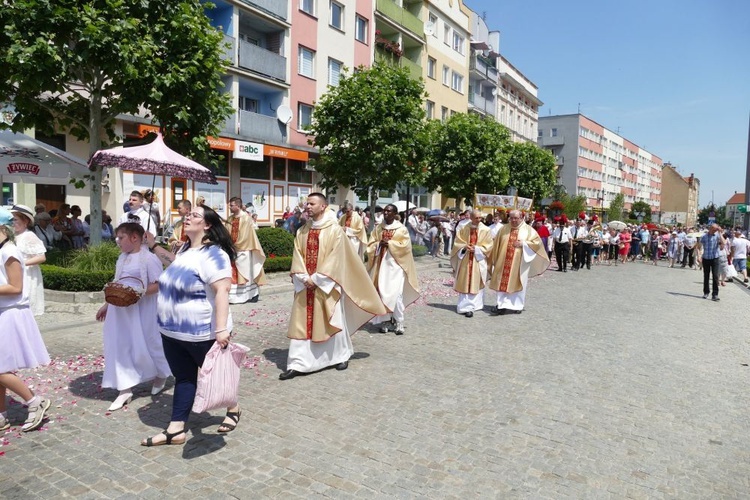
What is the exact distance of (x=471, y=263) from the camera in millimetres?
10742

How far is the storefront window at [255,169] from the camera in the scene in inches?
962

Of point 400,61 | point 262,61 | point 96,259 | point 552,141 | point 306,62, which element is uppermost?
point 552,141

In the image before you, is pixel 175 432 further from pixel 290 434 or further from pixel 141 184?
pixel 141 184

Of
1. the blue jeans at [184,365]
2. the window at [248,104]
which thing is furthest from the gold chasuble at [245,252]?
the window at [248,104]

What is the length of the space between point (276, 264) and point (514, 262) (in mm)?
6025

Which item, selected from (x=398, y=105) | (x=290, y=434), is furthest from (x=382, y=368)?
(x=398, y=105)

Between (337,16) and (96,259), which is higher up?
(337,16)

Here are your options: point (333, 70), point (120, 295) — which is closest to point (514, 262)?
point (120, 295)

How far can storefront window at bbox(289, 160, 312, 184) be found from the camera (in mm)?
27375

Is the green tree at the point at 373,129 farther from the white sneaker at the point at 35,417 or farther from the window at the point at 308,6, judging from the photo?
the white sneaker at the point at 35,417

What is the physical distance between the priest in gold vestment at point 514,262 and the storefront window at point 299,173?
1741 centimetres

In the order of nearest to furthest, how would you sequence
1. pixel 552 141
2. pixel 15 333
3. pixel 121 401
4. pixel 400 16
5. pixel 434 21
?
pixel 15 333
pixel 121 401
pixel 400 16
pixel 434 21
pixel 552 141

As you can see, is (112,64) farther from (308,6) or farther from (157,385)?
(308,6)

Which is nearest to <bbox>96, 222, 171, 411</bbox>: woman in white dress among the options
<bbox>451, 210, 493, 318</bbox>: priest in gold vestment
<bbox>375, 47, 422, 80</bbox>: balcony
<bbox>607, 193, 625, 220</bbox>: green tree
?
<bbox>451, 210, 493, 318</bbox>: priest in gold vestment
